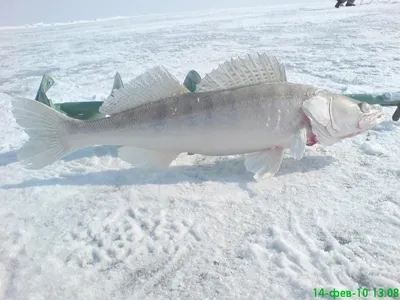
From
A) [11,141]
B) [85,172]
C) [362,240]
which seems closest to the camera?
[362,240]

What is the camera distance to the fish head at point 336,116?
7.88 ft

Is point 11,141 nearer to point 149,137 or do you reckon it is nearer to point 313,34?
point 149,137

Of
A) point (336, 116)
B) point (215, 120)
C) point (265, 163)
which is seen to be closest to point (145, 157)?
point (215, 120)

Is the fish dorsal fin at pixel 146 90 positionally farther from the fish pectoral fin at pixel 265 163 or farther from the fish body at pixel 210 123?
the fish pectoral fin at pixel 265 163

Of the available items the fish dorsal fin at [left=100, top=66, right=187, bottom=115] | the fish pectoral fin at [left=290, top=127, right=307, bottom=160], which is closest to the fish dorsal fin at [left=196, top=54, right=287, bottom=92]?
the fish dorsal fin at [left=100, top=66, right=187, bottom=115]

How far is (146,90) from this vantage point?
264 centimetres

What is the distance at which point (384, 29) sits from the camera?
417 inches

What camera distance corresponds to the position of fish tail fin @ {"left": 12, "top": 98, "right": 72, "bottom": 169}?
2510mm

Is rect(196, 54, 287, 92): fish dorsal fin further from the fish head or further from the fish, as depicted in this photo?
the fish head

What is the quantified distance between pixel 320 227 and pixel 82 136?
1799 mm

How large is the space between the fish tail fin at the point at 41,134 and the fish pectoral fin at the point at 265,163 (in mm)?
1414

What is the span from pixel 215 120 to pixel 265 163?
48 centimetres

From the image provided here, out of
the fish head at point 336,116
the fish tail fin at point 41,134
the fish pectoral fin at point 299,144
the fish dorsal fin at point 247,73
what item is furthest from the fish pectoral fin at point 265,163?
the fish tail fin at point 41,134

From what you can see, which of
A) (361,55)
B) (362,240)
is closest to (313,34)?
(361,55)
